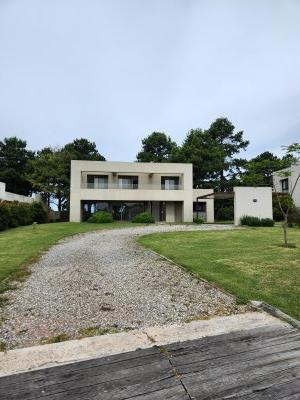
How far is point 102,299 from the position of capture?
5.99 meters

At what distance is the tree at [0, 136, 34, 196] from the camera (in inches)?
1870

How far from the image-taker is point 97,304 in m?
5.68

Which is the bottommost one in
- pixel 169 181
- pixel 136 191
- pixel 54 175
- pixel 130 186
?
pixel 136 191

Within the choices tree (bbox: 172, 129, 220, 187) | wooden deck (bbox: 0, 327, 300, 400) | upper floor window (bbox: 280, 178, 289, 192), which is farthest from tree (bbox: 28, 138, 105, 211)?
wooden deck (bbox: 0, 327, 300, 400)

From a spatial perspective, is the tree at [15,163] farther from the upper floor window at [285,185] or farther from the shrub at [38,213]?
the upper floor window at [285,185]

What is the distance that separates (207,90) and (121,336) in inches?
703

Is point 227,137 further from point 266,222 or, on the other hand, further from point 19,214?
point 19,214

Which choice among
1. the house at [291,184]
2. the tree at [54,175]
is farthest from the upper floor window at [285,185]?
the tree at [54,175]

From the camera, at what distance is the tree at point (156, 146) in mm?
51500

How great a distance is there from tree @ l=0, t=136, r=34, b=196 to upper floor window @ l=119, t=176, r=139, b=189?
19.6 metres

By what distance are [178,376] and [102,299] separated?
3.06 meters

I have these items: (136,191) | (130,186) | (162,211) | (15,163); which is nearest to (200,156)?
(162,211)

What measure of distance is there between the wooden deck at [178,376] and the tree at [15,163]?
47.1 meters

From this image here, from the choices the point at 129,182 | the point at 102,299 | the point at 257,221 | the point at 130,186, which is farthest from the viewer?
the point at 129,182
